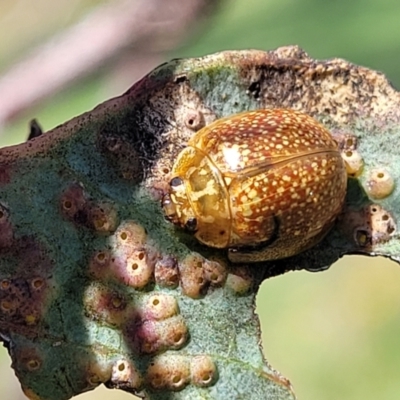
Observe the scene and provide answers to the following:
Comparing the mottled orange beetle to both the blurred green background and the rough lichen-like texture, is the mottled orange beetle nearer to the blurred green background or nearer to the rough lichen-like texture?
the rough lichen-like texture

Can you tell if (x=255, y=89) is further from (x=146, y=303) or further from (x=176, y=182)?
(x=146, y=303)

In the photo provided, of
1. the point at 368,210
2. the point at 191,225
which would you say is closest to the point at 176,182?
the point at 191,225

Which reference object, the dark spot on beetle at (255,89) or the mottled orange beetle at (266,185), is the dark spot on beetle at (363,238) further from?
the dark spot on beetle at (255,89)

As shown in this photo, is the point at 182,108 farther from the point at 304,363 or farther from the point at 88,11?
the point at 88,11

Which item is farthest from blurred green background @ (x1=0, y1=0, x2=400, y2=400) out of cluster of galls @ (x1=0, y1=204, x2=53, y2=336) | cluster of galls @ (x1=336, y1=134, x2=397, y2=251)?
cluster of galls @ (x1=0, y1=204, x2=53, y2=336)

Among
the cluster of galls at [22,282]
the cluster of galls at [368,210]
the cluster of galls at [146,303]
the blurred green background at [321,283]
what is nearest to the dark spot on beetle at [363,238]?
the cluster of galls at [368,210]
